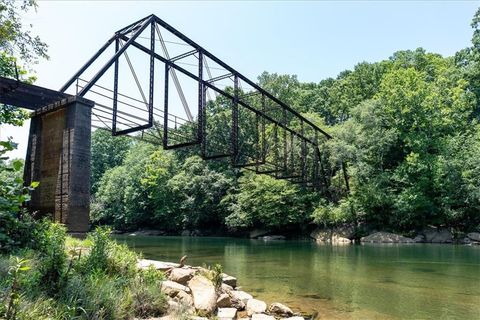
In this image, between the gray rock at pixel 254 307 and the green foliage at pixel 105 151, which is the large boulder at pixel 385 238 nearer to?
the gray rock at pixel 254 307

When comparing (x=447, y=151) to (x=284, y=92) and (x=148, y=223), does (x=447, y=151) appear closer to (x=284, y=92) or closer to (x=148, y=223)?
(x=284, y=92)

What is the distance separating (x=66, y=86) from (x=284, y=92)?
168 feet

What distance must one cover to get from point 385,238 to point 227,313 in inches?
1230

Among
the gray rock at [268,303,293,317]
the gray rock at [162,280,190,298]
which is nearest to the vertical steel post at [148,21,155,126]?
the gray rock at [162,280,190,298]

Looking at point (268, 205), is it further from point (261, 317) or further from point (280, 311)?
Answer: point (261, 317)

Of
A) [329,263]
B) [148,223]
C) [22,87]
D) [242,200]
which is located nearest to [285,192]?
[242,200]

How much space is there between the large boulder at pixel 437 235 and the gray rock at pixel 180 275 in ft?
102

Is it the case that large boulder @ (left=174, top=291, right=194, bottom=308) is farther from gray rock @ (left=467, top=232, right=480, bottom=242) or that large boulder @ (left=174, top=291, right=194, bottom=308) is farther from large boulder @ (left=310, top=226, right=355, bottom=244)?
gray rock @ (left=467, top=232, right=480, bottom=242)

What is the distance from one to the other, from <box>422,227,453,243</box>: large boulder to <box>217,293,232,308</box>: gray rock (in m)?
31.2

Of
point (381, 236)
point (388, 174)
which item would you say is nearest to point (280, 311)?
point (381, 236)

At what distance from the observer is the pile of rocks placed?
829 centimetres

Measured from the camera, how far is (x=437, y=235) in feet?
117

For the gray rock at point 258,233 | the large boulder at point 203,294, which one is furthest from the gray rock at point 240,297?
the gray rock at point 258,233

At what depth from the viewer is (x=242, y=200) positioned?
45938 mm
